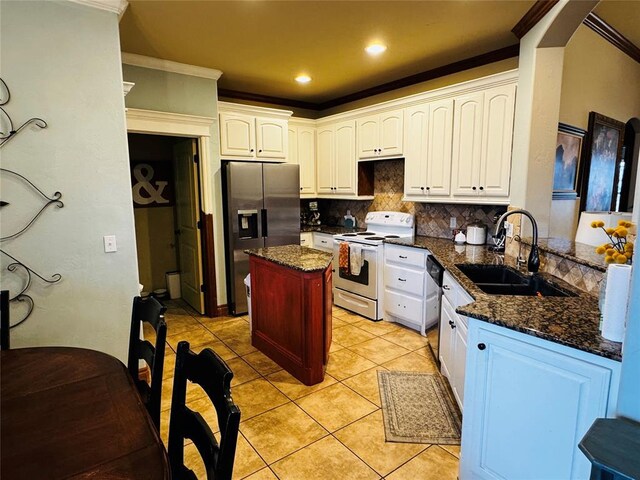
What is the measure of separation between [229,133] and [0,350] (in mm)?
3102

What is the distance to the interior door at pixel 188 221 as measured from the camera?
4129 mm

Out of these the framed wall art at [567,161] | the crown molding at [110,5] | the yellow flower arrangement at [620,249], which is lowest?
the yellow flower arrangement at [620,249]

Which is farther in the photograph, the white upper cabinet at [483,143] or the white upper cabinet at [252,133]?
the white upper cabinet at [252,133]

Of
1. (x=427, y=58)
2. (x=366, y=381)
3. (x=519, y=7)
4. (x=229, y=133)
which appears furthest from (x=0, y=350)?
(x=427, y=58)

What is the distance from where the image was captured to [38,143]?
86.4 inches

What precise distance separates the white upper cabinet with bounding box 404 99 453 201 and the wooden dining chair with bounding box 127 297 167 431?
9.82 ft

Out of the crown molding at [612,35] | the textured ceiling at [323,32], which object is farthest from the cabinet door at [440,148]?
the crown molding at [612,35]

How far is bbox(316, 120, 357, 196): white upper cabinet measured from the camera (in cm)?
466

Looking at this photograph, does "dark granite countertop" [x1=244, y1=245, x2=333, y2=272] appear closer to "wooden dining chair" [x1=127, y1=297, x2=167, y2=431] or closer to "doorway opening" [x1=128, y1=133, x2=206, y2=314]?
"wooden dining chair" [x1=127, y1=297, x2=167, y2=431]

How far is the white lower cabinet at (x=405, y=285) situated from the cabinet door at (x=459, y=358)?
118 cm

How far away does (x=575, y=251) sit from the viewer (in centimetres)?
221

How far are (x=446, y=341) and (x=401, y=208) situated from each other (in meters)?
2.18

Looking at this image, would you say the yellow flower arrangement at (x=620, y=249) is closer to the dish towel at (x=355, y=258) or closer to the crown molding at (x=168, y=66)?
the dish towel at (x=355, y=258)

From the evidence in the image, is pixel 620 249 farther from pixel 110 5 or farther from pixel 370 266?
pixel 110 5
